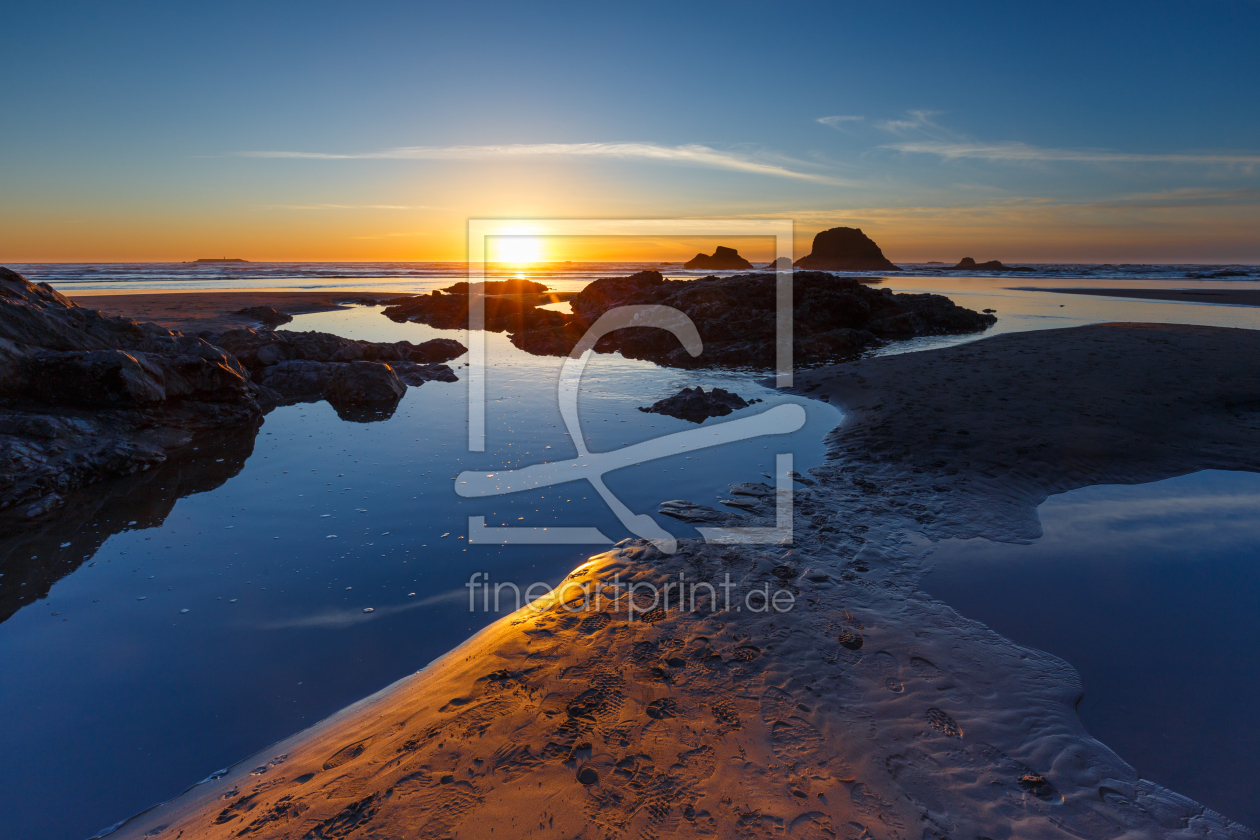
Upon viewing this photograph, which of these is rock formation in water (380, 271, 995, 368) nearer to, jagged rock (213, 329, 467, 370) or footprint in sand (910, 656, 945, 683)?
jagged rock (213, 329, 467, 370)

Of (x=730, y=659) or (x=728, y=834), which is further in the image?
(x=730, y=659)

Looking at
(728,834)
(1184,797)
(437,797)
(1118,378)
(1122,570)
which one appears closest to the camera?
(728,834)

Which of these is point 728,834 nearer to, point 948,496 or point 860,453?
point 948,496

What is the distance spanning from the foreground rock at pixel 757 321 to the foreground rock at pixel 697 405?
678cm

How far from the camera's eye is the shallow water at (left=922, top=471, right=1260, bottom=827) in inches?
132

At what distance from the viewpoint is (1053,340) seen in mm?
15062

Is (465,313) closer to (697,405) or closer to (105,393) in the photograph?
(697,405)

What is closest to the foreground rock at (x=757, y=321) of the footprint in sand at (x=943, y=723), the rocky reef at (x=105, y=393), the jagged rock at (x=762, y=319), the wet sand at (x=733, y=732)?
the jagged rock at (x=762, y=319)

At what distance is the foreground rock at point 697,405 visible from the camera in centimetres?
1165

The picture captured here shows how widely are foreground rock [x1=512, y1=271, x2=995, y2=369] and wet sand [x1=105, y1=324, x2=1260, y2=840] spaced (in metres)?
14.5

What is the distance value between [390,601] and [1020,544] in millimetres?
6553

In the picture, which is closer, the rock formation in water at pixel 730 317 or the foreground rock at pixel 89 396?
the foreground rock at pixel 89 396

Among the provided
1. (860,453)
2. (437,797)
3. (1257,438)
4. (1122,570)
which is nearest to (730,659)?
(437,797)

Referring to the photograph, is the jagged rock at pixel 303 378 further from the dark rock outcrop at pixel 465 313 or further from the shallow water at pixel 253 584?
the dark rock outcrop at pixel 465 313
